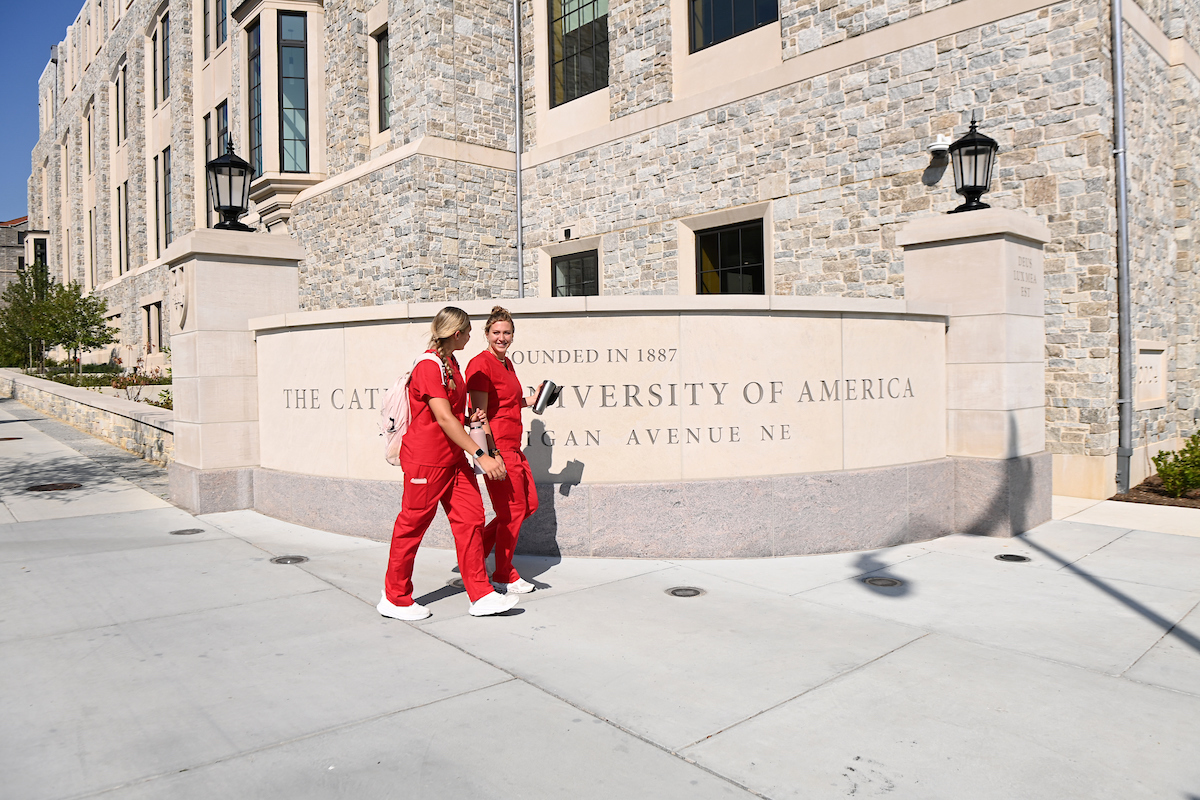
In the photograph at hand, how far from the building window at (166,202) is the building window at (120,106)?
299 inches

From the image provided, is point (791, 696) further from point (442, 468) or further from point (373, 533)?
point (373, 533)

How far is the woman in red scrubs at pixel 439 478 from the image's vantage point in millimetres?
4910

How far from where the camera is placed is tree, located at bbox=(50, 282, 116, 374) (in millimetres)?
33344

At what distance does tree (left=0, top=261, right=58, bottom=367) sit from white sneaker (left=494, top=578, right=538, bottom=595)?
3497 cm

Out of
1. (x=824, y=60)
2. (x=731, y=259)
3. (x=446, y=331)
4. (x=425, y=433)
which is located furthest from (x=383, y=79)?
(x=425, y=433)

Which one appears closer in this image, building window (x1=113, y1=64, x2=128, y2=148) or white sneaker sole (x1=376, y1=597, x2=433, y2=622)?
white sneaker sole (x1=376, y1=597, x2=433, y2=622)

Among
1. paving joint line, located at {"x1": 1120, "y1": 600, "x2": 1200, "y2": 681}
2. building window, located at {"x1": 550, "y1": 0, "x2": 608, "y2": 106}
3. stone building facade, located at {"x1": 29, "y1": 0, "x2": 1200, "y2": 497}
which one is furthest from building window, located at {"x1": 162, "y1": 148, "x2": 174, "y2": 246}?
paving joint line, located at {"x1": 1120, "y1": 600, "x2": 1200, "y2": 681}

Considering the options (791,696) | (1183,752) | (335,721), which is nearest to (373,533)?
(335,721)

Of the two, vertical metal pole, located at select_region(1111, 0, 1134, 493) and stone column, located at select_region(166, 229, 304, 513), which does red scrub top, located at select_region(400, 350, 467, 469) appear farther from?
vertical metal pole, located at select_region(1111, 0, 1134, 493)

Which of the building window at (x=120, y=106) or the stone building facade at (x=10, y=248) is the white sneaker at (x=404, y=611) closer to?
the building window at (x=120, y=106)

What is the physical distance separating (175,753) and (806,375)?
550 cm

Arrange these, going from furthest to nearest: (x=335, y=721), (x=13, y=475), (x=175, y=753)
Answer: (x=13, y=475)
(x=335, y=721)
(x=175, y=753)

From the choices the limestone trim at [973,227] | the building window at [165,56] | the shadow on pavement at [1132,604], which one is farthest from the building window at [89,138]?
the shadow on pavement at [1132,604]

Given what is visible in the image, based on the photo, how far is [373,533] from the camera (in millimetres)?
7473
